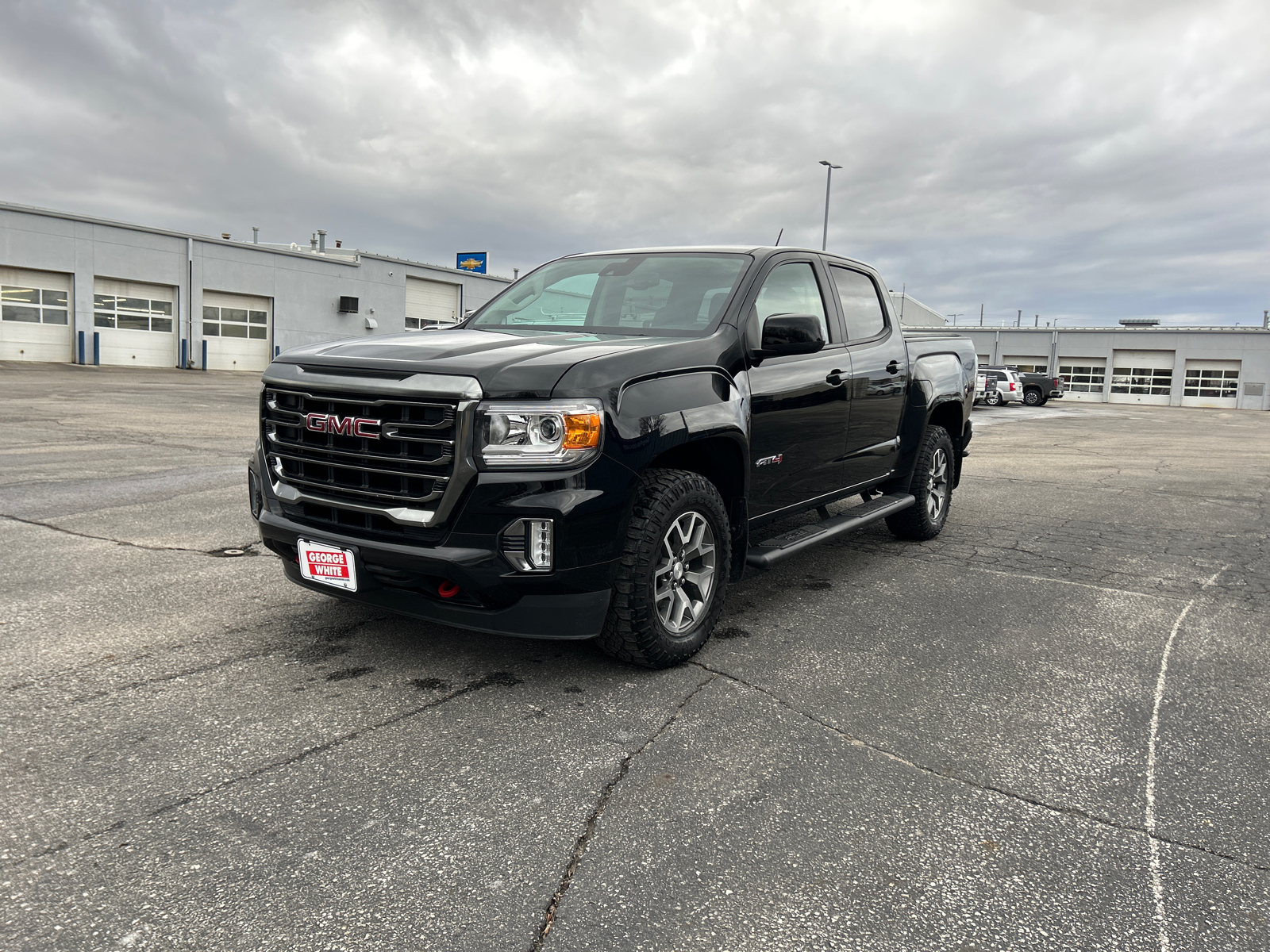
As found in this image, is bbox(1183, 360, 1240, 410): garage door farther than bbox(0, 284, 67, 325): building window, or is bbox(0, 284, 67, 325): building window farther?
bbox(1183, 360, 1240, 410): garage door

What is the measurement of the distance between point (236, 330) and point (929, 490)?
120 feet

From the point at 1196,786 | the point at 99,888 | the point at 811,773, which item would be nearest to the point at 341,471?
the point at 99,888

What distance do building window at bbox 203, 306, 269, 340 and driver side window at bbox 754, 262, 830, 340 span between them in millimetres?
36105

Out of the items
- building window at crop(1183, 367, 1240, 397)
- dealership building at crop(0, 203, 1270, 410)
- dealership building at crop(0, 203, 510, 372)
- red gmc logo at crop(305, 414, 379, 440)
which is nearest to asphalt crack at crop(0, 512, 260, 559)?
red gmc logo at crop(305, 414, 379, 440)

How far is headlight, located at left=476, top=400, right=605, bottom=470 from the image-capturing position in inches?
124

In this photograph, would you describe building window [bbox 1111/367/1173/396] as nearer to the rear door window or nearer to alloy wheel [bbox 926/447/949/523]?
alloy wheel [bbox 926/447/949/523]

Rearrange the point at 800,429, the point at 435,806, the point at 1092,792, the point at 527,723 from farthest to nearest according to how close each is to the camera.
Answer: the point at 800,429 < the point at 527,723 < the point at 1092,792 < the point at 435,806

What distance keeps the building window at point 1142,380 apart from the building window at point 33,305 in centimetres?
5918

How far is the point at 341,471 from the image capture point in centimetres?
345

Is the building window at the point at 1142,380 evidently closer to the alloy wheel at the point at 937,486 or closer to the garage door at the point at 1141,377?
the garage door at the point at 1141,377

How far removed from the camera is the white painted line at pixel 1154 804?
2.13m

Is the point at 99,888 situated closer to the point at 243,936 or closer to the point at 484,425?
the point at 243,936

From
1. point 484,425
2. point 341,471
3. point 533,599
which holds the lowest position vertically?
point 533,599

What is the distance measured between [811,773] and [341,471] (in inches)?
82.1
